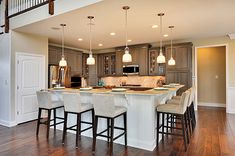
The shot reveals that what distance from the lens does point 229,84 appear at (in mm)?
5598

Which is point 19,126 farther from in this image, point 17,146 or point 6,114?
point 17,146

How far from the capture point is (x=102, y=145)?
315 cm

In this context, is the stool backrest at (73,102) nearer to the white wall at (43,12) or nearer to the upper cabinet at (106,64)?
the white wall at (43,12)

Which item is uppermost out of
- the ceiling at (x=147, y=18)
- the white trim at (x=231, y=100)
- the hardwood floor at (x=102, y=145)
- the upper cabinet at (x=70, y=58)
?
the ceiling at (x=147, y=18)

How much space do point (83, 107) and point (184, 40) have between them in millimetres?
4642

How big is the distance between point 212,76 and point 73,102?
607 cm

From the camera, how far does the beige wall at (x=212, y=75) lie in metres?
A: 6.71

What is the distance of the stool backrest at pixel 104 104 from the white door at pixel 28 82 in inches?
114

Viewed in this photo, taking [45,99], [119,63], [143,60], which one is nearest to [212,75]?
[143,60]

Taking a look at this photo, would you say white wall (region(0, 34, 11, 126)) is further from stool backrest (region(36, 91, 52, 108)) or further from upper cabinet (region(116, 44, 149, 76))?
upper cabinet (region(116, 44, 149, 76))

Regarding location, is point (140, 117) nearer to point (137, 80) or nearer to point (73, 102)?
point (73, 102)

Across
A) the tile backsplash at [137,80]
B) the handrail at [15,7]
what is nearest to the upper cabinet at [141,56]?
the tile backsplash at [137,80]

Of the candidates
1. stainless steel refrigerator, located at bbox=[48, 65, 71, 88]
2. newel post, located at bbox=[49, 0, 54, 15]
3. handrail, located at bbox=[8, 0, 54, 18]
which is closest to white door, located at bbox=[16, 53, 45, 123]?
stainless steel refrigerator, located at bbox=[48, 65, 71, 88]

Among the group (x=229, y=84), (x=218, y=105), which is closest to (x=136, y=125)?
(x=229, y=84)
